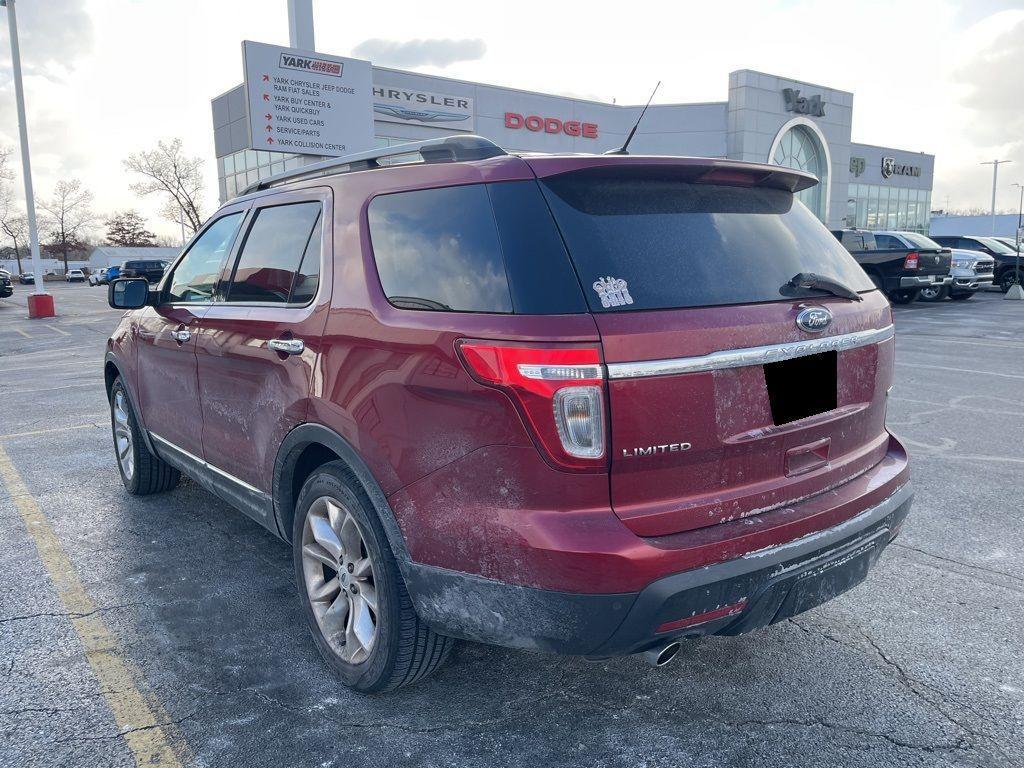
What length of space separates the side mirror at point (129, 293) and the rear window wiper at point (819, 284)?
3.36 meters

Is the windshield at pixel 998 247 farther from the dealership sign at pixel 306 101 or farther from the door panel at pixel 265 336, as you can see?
the door panel at pixel 265 336

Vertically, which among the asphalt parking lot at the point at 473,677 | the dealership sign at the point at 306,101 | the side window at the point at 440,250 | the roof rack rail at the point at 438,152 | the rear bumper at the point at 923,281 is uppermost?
the dealership sign at the point at 306,101

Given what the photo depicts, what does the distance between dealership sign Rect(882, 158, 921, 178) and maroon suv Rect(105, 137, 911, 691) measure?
59724 millimetres

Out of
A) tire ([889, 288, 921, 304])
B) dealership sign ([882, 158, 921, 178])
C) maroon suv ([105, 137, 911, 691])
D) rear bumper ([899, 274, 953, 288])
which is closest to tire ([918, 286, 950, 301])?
tire ([889, 288, 921, 304])

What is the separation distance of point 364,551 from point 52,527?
289 cm

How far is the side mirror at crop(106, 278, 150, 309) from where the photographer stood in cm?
429

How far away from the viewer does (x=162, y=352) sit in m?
4.35

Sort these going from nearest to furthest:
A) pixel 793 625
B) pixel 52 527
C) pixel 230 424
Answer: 1. pixel 793 625
2. pixel 230 424
3. pixel 52 527

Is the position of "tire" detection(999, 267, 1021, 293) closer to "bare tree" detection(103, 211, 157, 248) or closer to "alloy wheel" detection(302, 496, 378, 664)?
"alloy wheel" detection(302, 496, 378, 664)

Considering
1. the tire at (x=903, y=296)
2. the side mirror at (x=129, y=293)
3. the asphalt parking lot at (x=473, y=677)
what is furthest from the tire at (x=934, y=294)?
the side mirror at (x=129, y=293)

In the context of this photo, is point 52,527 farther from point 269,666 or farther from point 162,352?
point 269,666

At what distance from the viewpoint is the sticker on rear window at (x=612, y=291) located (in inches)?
88.2

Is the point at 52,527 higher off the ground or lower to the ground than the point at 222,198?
lower

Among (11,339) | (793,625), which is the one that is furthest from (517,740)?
(11,339)
